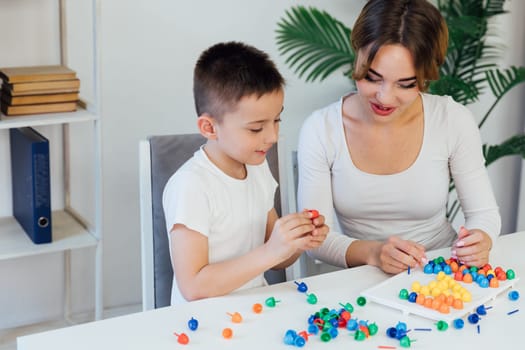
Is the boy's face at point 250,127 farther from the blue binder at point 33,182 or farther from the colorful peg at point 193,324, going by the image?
the blue binder at point 33,182

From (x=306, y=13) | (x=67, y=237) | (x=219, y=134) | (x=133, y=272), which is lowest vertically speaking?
(x=133, y=272)

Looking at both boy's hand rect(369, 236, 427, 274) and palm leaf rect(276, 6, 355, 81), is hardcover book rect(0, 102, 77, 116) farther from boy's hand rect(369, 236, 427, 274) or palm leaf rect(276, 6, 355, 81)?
boy's hand rect(369, 236, 427, 274)

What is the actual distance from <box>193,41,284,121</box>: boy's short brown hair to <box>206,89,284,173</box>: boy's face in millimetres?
13

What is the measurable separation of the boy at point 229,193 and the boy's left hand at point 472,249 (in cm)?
32

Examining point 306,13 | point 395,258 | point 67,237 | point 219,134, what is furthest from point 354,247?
point 306,13

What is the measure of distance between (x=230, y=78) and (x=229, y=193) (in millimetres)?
236

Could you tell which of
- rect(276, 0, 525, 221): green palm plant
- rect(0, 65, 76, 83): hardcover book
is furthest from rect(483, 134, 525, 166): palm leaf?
rect(0, 65, 76, 83): hardcover book

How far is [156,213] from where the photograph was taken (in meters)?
1.76

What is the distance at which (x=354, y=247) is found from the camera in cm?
185

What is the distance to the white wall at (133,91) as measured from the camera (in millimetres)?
2756

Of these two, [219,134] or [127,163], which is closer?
[219,134]

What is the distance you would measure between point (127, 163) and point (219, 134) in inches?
49.7

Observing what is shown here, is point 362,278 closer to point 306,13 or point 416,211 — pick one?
point 416,211

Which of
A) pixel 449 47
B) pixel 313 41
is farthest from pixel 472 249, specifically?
pixel 449 47
